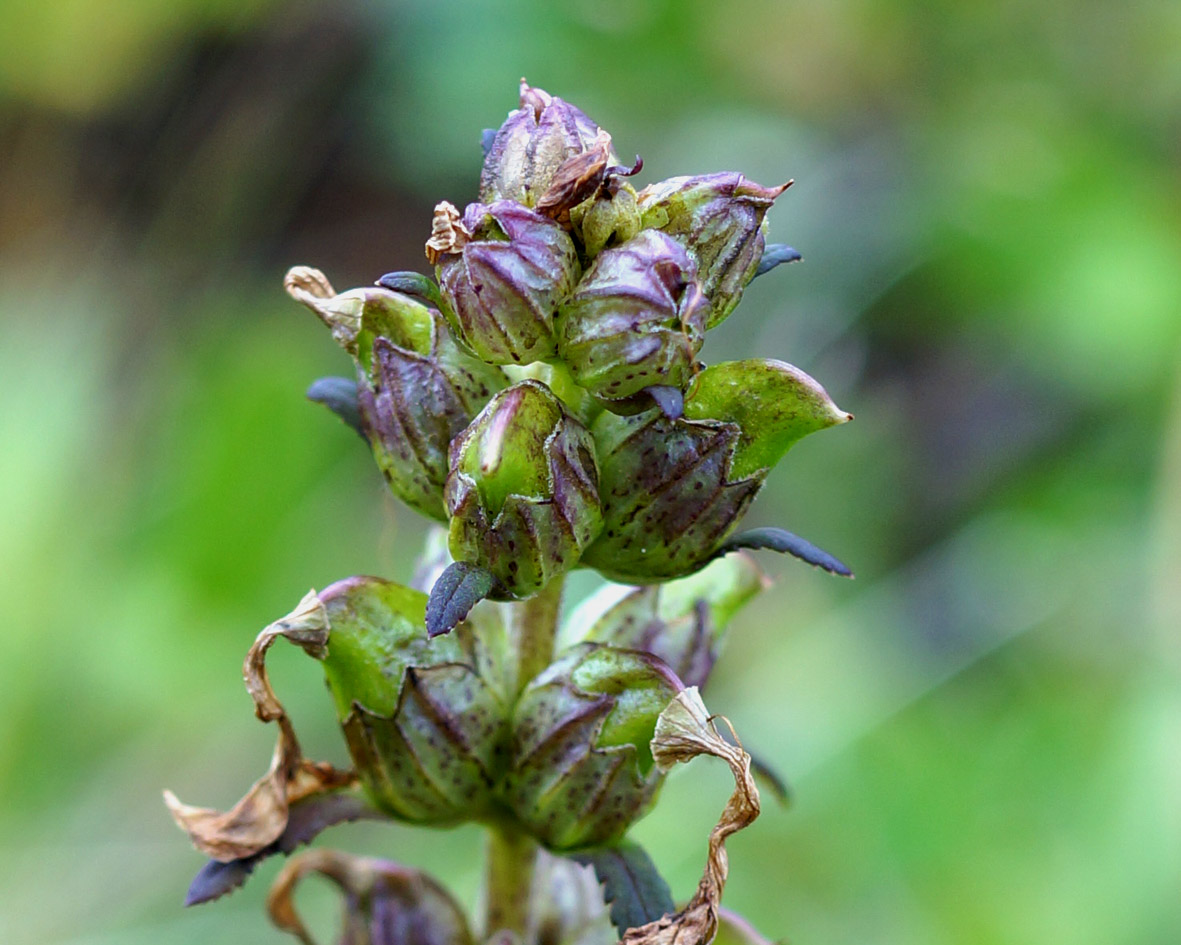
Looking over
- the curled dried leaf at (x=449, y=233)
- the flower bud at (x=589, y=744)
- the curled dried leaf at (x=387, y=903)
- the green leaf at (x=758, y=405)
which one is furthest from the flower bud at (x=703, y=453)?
the curled dried leaf at (x=387, y=903)

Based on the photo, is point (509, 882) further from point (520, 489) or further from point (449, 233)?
point (449, 233)

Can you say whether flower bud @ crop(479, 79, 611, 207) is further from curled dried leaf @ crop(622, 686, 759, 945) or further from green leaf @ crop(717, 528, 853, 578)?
curled dried leaf @ crop(622, 686, 759, 945)

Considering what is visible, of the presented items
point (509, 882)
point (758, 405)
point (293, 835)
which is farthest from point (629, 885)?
point (758, 405)

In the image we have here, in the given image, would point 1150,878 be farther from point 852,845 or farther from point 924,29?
point 924,29

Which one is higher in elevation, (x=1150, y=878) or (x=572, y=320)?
(x=572, y=320)

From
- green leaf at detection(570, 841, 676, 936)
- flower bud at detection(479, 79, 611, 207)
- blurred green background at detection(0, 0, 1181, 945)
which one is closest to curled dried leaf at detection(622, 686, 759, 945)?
green leaf at detection(570, 841, 676, 936)

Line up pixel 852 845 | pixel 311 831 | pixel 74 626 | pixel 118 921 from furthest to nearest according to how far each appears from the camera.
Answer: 1. pixel 74 626
2. pixel 118 921
3. pixel 852 845
4. pixel 311 831

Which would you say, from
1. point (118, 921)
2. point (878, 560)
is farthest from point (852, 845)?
point (118, 921)
